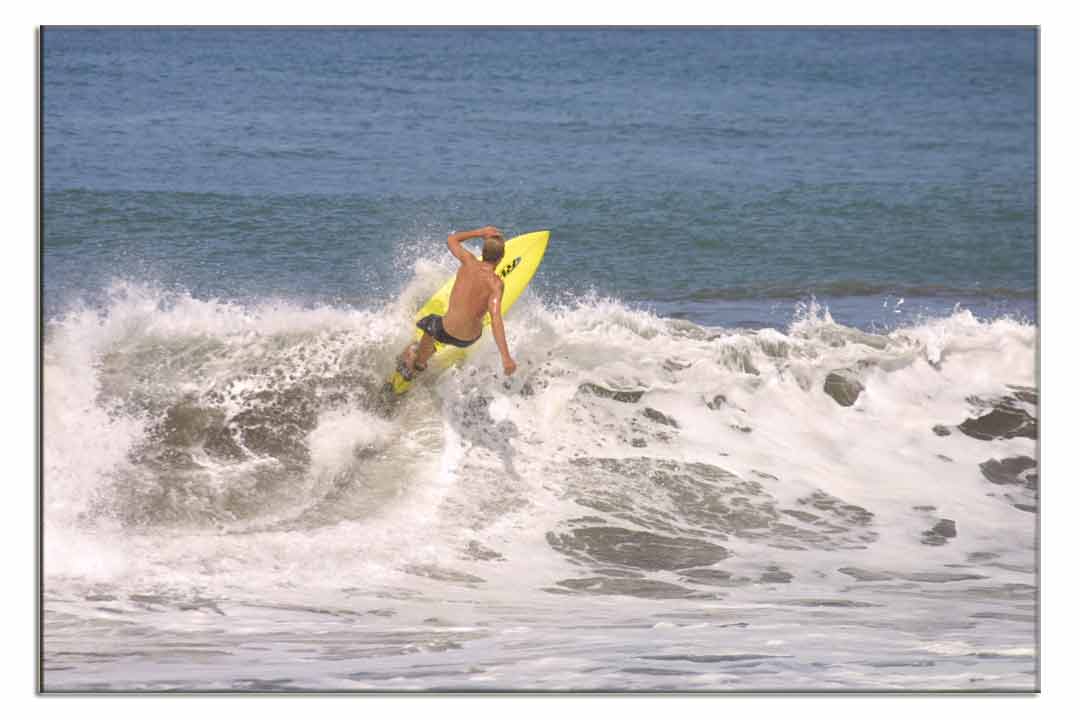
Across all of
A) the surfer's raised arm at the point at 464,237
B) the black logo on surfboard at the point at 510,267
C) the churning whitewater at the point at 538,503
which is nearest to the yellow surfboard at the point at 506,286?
the black logo on surfboard at the point at 510,267

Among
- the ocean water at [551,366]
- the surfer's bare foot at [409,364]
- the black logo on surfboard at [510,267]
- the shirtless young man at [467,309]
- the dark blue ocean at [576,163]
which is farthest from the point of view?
the dark blue ocean at [576,163]

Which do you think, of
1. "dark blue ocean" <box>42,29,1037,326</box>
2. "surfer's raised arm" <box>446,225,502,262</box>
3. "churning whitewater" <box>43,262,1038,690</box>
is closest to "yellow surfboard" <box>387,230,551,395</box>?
"churning whitewater" <box>43,262,1038,690</box>

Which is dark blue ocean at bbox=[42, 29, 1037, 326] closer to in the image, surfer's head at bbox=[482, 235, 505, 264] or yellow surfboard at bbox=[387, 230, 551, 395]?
yellow surfboard at bbox=[387, 230, 551, 395]

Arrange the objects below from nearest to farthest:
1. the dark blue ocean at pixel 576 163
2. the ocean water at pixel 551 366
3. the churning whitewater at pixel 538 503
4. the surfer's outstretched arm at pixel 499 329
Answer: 1. the churning whitewater at pixel 538 503
2. the ocean water at pixel 551 366
3. the surfer's outstretched arm at pixel 499 329
4. the dark blue ocean at pixel 576 163

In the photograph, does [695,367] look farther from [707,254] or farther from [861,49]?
[861,49]

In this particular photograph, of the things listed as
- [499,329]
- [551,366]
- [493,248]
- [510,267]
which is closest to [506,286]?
[510,267]

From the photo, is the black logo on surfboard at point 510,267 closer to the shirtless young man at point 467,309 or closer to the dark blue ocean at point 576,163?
the shirtless young man at point 467,309
